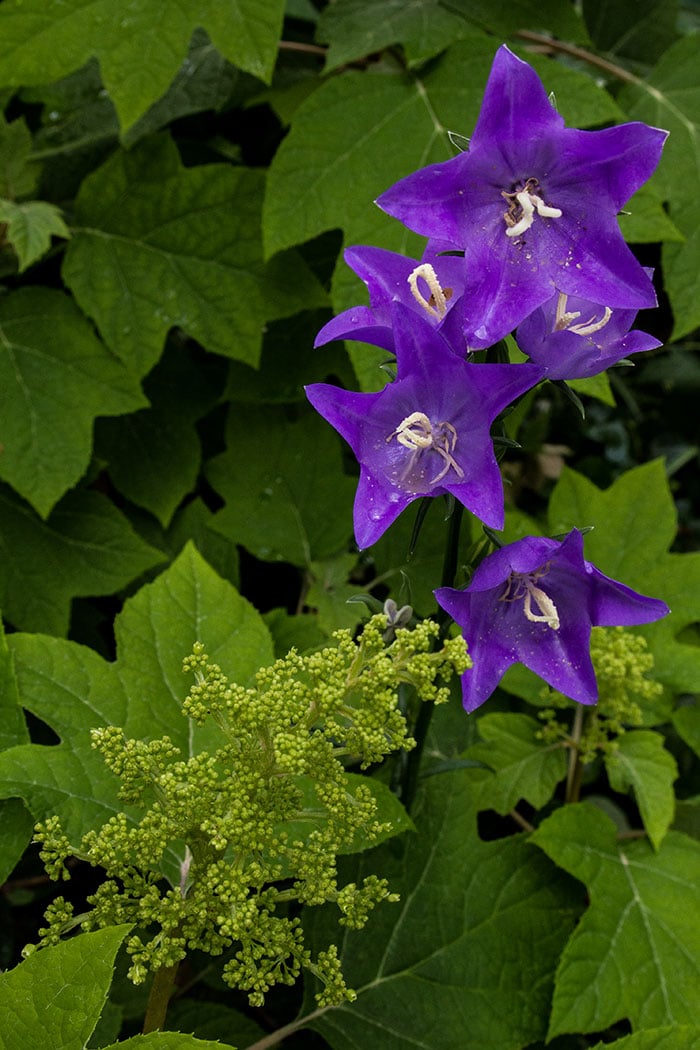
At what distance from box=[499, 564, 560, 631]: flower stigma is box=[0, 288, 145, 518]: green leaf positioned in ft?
2.67

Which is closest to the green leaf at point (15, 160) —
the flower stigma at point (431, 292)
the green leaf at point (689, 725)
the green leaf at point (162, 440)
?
the green leaf at point (162, 440)

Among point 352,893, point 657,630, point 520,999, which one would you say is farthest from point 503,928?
point 657,630

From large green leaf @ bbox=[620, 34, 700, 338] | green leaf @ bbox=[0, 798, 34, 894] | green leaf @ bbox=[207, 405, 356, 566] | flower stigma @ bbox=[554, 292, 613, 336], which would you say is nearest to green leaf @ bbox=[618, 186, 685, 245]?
large green leaf @ bbox=[620, 34, 700, 338]

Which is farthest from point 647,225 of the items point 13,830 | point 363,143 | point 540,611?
point 13,830

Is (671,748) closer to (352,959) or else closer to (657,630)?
(657,630)

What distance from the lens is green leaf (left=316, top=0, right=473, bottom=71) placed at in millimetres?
1829

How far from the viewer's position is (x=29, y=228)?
1.72m

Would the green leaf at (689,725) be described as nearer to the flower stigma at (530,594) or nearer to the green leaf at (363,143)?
the flower stigma at (530,594)

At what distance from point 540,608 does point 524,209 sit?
1.41ft

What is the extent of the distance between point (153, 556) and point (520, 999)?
923mm

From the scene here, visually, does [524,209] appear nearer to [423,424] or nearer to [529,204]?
[529,204]

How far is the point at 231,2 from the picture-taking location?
1.71 meters

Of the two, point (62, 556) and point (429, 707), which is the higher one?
point (429, 707)

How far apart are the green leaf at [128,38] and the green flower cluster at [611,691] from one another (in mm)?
1042
